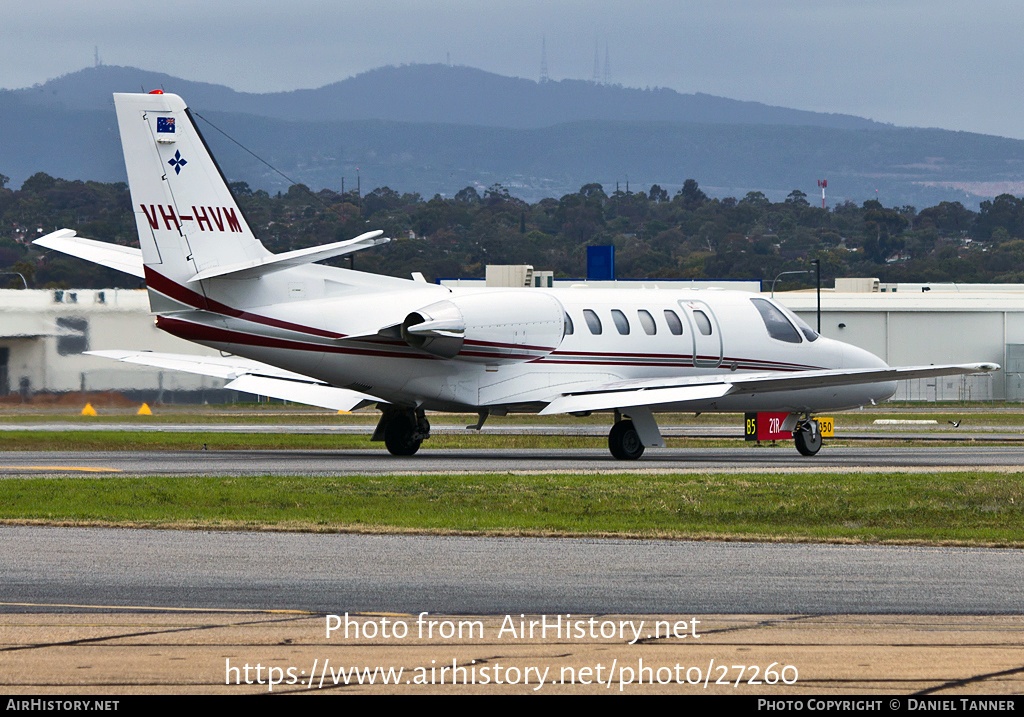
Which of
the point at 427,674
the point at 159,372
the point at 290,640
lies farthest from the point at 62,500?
the point at 159,372

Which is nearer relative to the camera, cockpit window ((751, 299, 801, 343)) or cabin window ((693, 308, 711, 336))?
cabin window ((693, 308, 711, 336))

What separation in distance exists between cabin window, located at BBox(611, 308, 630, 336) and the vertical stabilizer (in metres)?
9.50

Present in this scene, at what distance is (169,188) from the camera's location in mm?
27969

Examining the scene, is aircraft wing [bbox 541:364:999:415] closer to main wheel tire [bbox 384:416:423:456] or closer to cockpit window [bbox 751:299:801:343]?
main wheel tire [bbox 384:416:423:456]

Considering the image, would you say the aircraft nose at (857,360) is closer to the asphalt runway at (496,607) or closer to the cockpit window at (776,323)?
the cockpit window at (776,323)

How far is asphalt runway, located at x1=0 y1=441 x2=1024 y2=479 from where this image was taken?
1038 inches

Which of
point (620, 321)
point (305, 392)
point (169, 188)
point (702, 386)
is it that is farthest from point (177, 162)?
point (702, 386)

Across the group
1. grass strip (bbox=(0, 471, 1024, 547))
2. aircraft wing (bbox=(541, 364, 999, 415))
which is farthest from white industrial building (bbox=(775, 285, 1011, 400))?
grass strip (bbox=(0, 471, 1024, 547))

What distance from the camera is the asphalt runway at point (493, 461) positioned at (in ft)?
86.5

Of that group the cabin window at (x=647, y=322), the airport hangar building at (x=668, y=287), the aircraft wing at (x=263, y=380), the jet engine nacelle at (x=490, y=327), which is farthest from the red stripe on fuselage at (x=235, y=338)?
the airport hangar building at (x=668, y=287)

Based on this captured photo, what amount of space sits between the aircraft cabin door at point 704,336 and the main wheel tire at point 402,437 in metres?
7.32

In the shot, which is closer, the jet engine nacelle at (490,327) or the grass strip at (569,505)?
the grass strip at (569,505)

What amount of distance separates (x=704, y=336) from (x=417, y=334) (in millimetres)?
8294
